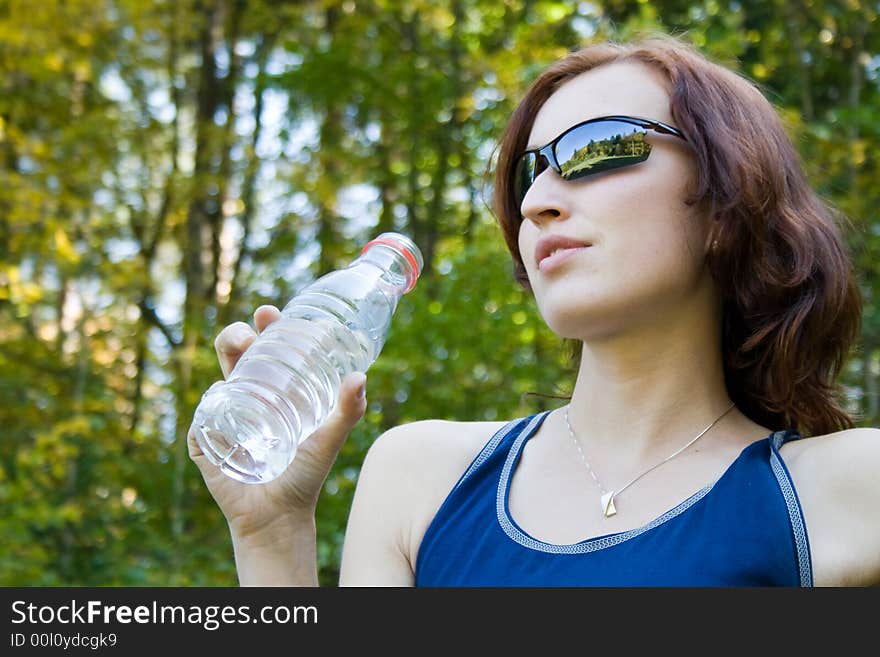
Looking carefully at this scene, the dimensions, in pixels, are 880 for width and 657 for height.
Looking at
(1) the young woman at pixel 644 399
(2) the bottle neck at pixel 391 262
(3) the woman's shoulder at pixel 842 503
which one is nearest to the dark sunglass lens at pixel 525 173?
(1) the young woman at pixel 644 399

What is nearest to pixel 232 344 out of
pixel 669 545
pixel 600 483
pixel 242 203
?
pixel 600 483

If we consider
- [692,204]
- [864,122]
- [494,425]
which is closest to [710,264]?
[692,204]

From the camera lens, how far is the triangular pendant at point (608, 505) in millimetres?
1612

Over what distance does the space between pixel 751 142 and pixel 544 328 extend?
11.0ft

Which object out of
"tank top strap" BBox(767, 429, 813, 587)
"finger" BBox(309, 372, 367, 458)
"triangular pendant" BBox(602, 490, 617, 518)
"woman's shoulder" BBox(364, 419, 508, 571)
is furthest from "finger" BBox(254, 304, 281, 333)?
"tank top strap" BBox(767, 429, 813, 587)

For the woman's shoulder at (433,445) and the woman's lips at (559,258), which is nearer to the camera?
the woman's lips at (559,258)

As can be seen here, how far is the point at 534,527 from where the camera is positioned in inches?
64.3

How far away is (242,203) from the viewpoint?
961cm

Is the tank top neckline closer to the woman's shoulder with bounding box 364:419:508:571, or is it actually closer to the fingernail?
the woman's shoulder with bounding box 364:419:508:571

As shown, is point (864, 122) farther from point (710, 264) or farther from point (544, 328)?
point (710, 264)

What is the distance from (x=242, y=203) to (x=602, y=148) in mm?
8282

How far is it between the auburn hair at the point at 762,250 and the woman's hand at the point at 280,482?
66 cm

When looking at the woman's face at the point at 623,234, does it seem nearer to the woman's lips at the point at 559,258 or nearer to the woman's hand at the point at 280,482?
the woman's lips at the point at 559,258

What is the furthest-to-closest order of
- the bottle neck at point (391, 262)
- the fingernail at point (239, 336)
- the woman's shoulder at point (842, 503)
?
the bottle neck at point (391, 262)
the fingernail at point (239, 336)
the woman's shoulder at point (842, 503)
